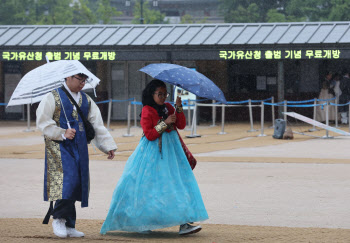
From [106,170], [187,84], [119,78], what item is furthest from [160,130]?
[119,78]

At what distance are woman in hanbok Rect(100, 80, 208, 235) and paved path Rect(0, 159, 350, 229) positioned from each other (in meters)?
1.04

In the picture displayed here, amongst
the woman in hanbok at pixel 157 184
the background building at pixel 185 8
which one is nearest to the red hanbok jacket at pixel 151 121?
the woman in hanbok at pixel 157 184

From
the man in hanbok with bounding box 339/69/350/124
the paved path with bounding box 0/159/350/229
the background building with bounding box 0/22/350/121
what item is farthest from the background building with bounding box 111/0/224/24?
the paved path with bounding box 0/159/350/229

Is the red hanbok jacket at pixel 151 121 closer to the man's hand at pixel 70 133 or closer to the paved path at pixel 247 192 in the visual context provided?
the man's hand at pixel 70 133

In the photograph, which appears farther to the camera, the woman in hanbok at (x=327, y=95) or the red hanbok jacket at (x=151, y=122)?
the woman in hanbok at (x=327, y=95)

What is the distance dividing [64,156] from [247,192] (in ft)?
12.3

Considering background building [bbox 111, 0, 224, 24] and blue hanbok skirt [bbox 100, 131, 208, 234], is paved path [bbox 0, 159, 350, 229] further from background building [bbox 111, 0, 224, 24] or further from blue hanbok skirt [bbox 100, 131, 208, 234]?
background building [bbox 111, 0, 224, 24]

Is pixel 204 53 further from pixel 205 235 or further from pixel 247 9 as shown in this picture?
pixel 247 9

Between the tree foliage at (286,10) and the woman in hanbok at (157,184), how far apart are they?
144ft

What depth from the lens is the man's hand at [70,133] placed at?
6.79 metres

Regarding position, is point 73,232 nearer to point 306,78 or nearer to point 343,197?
point 343,197

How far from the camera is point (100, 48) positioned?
26734 millimetres

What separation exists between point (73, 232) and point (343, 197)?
398 cm

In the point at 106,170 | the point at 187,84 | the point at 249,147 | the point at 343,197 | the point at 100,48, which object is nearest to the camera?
the point at 187,84
